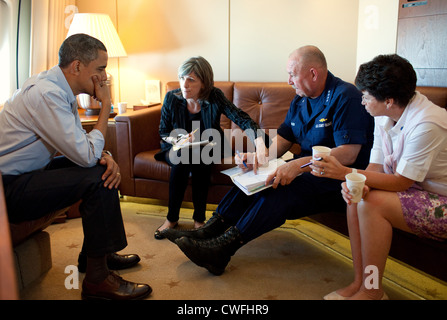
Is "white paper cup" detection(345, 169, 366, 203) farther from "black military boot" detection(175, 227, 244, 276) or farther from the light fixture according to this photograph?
the light fixture

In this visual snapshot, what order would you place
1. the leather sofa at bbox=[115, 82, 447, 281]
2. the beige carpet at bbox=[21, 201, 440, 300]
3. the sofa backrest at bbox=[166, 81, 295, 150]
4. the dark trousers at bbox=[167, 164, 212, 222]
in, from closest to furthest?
the beige carpet at bbox=[21, 201, 440, 300] → the dark trousers at bbox=[167, 164, 212, 222] → the leather sofa at bbox=[115, 82, 447, 281] → the sofa backrest at bbox=[166, 81, 295, 150]

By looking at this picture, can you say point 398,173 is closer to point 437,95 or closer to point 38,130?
point 437,95

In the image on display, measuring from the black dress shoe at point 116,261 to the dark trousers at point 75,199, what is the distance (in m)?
0.39

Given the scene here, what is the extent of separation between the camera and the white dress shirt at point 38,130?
6.12 feet

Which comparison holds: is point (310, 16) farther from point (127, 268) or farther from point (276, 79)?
point (127, 268)

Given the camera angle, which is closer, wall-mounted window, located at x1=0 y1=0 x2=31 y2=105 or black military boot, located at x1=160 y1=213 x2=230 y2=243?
black military boot, located at x1=160 y1=213 x2=230 y2=243

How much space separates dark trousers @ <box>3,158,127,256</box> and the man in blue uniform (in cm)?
36

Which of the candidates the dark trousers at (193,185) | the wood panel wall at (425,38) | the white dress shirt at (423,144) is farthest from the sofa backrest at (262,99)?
the white dress shirt at (423,144)

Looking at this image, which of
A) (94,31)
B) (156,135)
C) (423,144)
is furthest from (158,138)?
(423,144)

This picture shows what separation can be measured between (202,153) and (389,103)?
4.07 feet

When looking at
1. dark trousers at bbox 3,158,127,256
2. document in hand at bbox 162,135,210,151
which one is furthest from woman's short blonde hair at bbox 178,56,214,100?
dark trousers at bbox 3,158,127,256

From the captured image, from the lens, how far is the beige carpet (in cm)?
212
